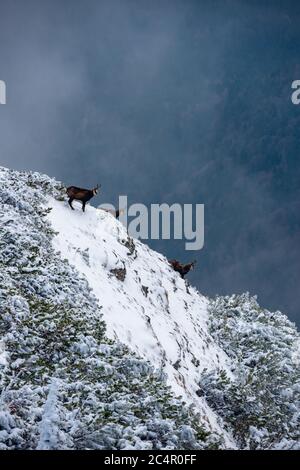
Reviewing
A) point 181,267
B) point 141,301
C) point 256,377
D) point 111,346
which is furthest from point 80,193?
point 111,346

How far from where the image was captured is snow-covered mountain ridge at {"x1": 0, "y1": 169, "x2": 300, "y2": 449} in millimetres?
13227

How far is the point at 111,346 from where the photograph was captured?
17.2 m

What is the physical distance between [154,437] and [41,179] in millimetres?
19715

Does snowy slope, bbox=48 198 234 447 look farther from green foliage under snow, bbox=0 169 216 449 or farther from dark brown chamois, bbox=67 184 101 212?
green foliage under snow, bbox=0 169 216 449

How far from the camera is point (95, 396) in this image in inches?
557

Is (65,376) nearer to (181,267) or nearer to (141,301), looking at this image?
(141,301)

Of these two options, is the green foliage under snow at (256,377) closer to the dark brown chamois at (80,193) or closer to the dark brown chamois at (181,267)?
the dark brown chamois at (181,267)

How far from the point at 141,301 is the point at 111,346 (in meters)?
8.76

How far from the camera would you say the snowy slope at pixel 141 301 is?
69.7 feet

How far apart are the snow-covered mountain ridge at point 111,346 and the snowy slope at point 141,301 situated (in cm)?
8
